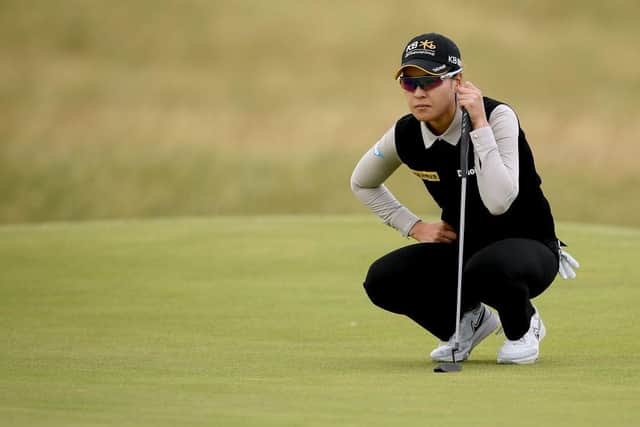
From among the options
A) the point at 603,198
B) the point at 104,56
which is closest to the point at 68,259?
the point at 603,198

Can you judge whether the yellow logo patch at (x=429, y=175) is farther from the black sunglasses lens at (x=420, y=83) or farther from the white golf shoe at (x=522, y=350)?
the white golf shoe at (x=522, y=350)

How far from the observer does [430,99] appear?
511cm

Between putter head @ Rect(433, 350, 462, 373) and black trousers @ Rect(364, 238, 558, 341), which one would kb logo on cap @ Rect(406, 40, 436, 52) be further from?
putter head @ Rect(433, 350, 462, 373)

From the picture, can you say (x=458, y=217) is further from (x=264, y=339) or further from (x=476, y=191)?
(x=264, y=339)

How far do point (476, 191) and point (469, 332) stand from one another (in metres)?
0.62

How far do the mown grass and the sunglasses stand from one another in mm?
1033

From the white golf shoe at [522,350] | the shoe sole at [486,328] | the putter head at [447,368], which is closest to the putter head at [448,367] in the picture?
the putter head at [447,368]

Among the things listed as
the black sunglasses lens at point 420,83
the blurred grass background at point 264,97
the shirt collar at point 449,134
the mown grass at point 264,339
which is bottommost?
the blurred grass background at point 264,97

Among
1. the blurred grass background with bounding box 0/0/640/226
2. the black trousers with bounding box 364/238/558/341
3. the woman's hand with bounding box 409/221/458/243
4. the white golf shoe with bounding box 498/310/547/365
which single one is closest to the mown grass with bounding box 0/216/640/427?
the white golf shoe with bounding box 498/310/547/365

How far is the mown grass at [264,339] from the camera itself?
4.11 metres

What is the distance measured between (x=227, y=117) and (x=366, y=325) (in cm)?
1927

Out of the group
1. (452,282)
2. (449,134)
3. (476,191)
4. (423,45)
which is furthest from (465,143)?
(452,282)

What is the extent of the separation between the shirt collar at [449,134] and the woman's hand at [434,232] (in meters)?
0.37

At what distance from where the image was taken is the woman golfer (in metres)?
5.07
